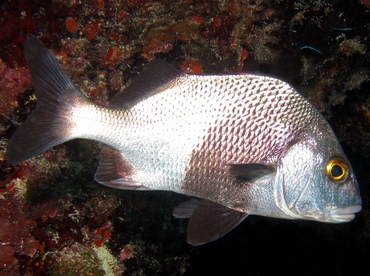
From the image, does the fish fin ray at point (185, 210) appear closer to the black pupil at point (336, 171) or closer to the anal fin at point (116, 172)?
the anal fin at point (116, 172)

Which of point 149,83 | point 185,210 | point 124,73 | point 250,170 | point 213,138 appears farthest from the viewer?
point 124,73

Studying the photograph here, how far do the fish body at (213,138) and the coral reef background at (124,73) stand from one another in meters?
1.00

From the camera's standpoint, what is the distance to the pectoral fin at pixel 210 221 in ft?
7.16

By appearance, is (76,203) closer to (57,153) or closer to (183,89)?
(57,153)

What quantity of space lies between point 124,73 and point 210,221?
2.00 meters

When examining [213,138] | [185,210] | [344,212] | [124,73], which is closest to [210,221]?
[185,210]

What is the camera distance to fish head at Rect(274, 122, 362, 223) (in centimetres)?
209

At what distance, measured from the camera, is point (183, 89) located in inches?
88.2

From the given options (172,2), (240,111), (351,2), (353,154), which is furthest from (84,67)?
(353,154)

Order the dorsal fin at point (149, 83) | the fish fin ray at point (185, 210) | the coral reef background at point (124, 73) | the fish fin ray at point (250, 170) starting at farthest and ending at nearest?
the coral reef background at point (124, 73), the fish fin ray at point (185, 210), the dorsal fin at point (149, 83), the fish fin ray at point (250, 170)

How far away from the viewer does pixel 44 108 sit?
7.23 feet

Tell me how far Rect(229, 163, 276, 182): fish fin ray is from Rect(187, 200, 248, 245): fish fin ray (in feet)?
1.07

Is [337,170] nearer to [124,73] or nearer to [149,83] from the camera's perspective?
[149,83]

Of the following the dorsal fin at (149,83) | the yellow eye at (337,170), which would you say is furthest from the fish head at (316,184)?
the dorsal fin at (149,83)
